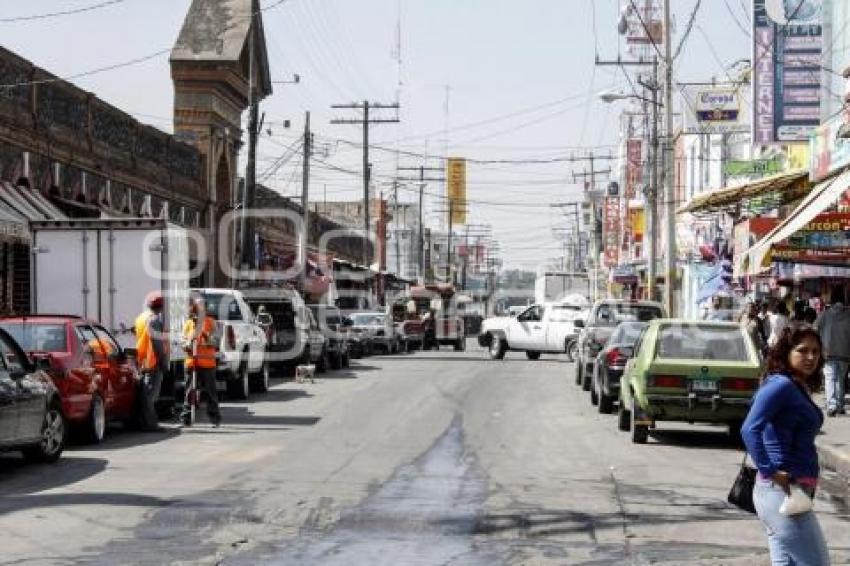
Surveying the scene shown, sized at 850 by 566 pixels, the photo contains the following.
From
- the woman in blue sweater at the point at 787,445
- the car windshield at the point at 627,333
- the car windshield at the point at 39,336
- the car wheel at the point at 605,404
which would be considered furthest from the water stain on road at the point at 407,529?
the car windshield at the point at 627,333

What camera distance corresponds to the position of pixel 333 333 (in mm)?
37375

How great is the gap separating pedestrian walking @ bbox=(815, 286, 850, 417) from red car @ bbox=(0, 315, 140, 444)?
10.3 m

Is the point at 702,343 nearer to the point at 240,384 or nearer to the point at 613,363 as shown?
the point at 613,363

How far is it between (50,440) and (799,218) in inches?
514

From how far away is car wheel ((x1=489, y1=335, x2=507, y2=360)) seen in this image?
4424 centimetres

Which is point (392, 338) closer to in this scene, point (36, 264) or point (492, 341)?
point (492, 341)

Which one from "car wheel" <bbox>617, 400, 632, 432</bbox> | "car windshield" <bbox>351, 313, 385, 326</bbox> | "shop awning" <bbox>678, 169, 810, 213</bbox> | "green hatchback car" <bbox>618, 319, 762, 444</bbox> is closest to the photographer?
"green hatchback car" <bbox>618, 319, 762, 444</bbox>

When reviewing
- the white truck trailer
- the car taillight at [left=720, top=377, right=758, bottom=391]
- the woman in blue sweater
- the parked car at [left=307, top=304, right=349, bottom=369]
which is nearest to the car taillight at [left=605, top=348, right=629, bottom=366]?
the car taillight at [left=720, top=377, right=758, bottom=391]

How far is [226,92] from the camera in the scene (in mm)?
46875

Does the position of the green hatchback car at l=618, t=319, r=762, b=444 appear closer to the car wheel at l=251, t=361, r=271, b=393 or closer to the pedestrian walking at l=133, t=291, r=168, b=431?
the pedestrian walking at l=133, t=291, r=168, b=431

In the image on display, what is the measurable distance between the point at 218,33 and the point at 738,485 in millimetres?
41096

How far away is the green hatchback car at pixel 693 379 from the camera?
56.4 ft

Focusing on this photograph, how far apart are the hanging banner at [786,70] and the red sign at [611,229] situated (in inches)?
2232

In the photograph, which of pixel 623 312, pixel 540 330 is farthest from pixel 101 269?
pixel 540 330
